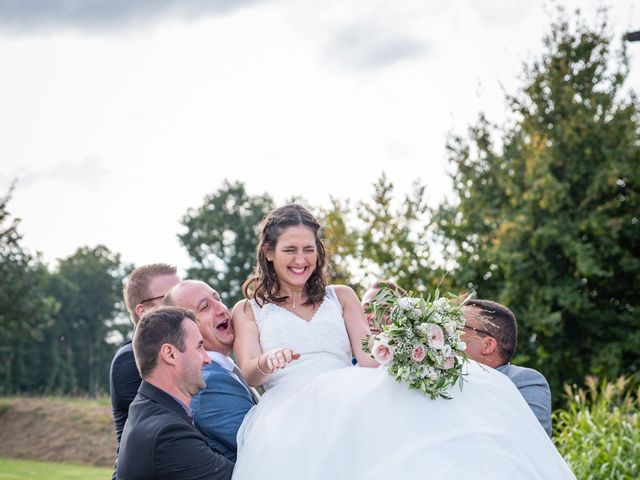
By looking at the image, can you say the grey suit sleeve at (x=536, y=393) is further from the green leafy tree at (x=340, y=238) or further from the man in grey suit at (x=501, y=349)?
the green leafy tree at (x=340, y=238)

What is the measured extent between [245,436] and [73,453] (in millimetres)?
19637

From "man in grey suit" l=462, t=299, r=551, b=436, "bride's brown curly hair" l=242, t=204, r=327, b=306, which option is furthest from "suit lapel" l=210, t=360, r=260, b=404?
"man in grey suit" l=462, t=299, r=551, b=436

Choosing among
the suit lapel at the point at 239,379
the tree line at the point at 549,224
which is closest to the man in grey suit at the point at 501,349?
the suit lapel at the point at 239,379

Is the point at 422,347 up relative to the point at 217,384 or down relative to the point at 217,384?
up

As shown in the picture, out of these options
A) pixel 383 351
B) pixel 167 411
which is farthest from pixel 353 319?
pixel 167 411

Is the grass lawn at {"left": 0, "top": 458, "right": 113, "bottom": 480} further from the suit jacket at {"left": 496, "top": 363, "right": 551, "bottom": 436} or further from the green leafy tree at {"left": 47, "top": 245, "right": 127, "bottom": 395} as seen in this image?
the green leafy tree at {"left": 47, "top": 245, "right": 127, "bottom": 395}

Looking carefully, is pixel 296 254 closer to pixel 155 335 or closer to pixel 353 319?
pixel 353 319

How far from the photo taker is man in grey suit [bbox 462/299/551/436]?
5.43 meters

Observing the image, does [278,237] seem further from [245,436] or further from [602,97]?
[602,97]

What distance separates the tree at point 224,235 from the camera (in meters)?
50.6

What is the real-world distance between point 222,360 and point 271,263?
0.69m

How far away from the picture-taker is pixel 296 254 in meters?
5.24

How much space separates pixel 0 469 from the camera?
64.0 ft

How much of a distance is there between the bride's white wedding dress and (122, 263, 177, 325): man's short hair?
1699mm
